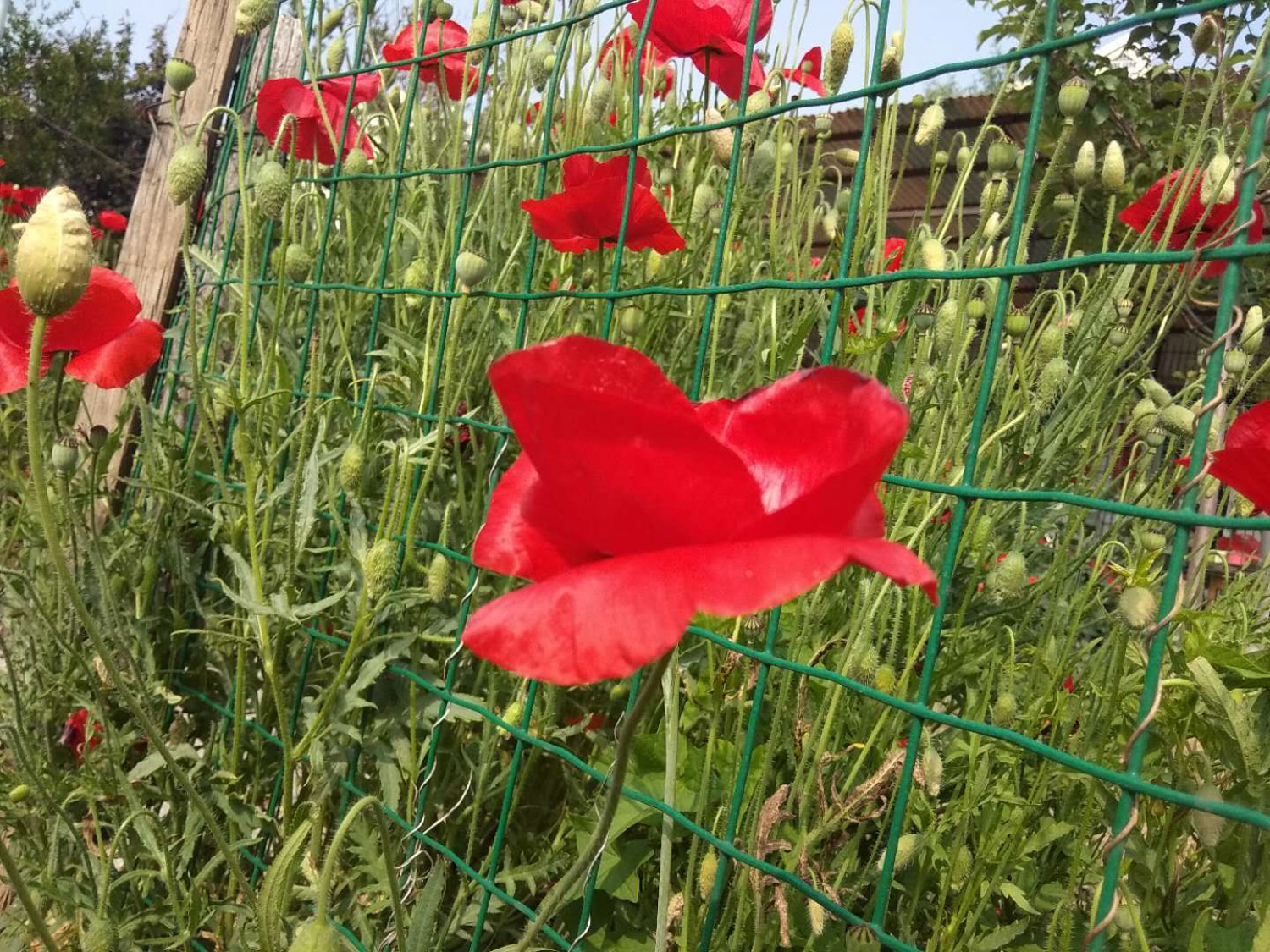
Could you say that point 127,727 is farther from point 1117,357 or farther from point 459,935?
point 1117,357

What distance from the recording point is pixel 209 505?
163cm

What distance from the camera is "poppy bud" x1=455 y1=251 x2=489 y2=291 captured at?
1.09 metres

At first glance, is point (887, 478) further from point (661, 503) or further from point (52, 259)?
point (52, 259)

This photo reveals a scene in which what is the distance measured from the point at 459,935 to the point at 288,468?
685 millimetres

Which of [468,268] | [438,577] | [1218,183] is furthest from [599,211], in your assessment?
[1218,183]

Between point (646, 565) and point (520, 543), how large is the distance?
11 cm

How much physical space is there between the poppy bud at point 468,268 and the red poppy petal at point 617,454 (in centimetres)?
69

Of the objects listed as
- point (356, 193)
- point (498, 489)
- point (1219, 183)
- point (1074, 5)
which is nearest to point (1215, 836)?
point (498, 489)

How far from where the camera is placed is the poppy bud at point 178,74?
1.40 metres

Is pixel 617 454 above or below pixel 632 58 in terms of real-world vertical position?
below

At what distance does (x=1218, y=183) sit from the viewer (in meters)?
1.15

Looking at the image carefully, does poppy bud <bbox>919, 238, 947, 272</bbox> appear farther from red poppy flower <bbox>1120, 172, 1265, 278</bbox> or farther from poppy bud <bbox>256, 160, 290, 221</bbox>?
poppy bud <bbox>256, 160, 290, 221</bbox>

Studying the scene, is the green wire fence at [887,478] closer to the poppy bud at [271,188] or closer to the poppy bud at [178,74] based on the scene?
the poppy bud at [271,188]

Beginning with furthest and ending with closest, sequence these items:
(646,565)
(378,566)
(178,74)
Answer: (178,74), (378,566), (646,565)
